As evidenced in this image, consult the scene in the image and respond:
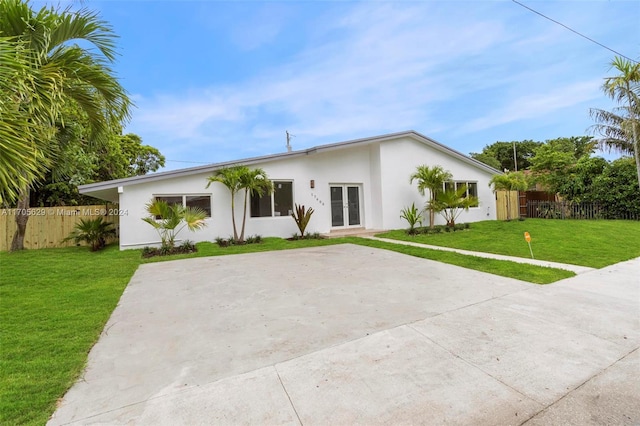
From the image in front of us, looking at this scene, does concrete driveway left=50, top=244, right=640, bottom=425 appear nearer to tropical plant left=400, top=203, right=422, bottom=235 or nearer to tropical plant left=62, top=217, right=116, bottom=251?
tropical plant left=62, top=217, right=116, bottom=251

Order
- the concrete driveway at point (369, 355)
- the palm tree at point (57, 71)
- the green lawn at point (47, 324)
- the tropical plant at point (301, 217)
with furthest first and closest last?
the tropical plant at point (301, 217)
the palm tree at point (57, 71)
the green lawn at point (47, 324)
the concrete driveway at point (369, 355)

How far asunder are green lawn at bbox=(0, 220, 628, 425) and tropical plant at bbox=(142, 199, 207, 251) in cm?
88

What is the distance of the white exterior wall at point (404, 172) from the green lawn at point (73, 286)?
5.08 feet

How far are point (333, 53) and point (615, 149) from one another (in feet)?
46.5

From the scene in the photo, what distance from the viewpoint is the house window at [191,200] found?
10.4m

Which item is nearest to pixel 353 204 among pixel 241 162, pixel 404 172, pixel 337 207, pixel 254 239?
pixel 337 207

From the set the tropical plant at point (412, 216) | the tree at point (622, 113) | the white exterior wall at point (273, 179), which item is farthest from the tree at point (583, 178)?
the white exterior wall at point (273, 179)

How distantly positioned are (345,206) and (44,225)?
11.7 m

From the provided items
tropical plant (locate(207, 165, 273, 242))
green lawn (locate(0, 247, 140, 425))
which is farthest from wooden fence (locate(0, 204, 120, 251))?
tropical plant (locate(207, 165, 273, 242))

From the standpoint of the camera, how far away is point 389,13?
308 inches

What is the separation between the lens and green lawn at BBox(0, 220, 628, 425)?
2.40 metres

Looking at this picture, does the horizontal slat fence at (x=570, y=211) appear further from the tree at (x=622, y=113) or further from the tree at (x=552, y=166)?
the tree at (x=622, y=113)

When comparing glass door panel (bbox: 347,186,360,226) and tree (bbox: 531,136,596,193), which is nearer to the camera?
glass door panel (bbox: 347,186,360,226)

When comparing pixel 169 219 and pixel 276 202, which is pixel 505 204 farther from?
pixel 169 219
